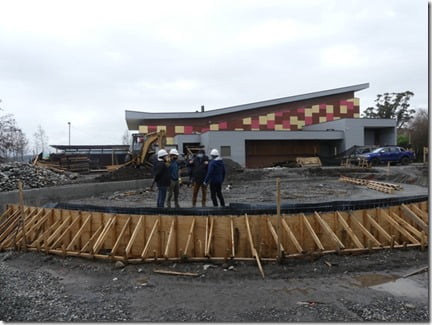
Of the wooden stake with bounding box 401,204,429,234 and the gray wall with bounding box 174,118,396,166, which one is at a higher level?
the gray wall with bounding box 174,118,396,166

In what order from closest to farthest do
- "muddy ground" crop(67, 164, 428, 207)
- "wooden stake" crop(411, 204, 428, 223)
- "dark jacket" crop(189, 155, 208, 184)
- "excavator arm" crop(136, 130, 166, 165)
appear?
"wooden stake" crop(411, 204, 428, 223) → "dark jacket" crop(189, 155, 208, 184) → "muddy ground" crop(67, 164, 428, 207) → "excavator arm" crop(136, 130, 166, 165)

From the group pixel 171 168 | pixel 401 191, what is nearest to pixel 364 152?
pixel 401 191

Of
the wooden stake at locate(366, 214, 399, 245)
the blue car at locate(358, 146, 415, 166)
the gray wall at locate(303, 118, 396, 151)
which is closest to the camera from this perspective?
the wooden stake at locate(366, 214, 399, 245)

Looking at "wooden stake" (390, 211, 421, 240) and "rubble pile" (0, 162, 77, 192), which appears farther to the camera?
"rubble pile" (0, 162, 77, 192)

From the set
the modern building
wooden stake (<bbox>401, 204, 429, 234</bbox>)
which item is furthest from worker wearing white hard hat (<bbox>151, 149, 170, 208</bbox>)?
the modern building

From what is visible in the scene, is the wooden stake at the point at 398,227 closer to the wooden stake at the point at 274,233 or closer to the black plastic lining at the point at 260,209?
the black plastic lining at the point at 260,209

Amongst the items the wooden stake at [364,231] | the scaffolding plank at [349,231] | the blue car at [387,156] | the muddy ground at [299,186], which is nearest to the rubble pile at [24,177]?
the muddy ground at [299,186]

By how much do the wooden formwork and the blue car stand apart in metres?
23.8

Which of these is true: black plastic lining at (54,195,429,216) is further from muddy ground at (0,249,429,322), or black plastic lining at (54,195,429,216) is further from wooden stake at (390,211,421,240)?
muddy ground at (0,249,429,322)

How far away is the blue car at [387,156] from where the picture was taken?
29.6 metres

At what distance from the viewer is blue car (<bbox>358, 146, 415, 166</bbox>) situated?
29.6m

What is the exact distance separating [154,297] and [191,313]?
73 cm

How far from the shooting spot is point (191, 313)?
14.3ft

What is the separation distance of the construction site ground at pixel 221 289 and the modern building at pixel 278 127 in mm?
27225
